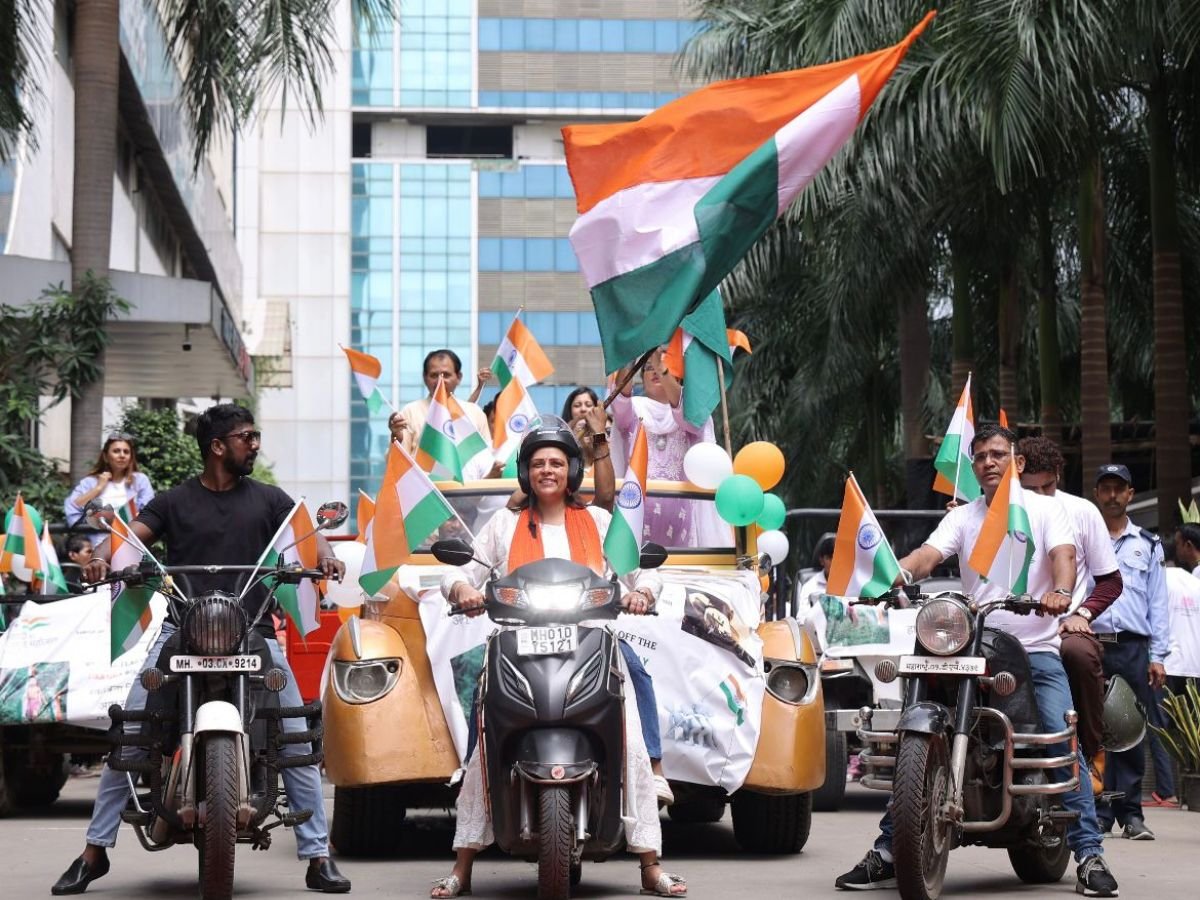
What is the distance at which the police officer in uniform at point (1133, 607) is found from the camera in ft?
37.9

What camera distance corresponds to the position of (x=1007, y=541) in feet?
28.1

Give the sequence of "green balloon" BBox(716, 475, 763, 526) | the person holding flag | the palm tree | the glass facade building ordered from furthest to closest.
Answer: the glass facade building
the palm tree
the person holding flag
"green balloon" BBox(716, 475, 763, 526)

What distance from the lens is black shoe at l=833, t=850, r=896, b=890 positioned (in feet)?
28.3

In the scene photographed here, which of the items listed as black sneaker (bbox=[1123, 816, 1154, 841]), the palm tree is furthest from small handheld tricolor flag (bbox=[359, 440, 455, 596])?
the palm tree

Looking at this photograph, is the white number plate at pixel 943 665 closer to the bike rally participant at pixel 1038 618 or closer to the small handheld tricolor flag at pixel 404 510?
the bike rally participant at pixel 1038 618

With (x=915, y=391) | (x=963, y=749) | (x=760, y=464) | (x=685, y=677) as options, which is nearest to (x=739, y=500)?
(x=685, y=677)

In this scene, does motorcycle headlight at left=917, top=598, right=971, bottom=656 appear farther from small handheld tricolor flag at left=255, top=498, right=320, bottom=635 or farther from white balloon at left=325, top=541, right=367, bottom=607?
white balloon at left=325, top=541, right=367, bottom=607

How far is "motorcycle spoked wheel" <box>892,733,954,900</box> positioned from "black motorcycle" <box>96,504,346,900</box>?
225 centimetres

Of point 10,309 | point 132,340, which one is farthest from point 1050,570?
point 132,340

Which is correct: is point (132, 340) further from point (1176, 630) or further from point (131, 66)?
point (1176, 630)

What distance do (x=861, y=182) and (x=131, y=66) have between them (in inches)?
510

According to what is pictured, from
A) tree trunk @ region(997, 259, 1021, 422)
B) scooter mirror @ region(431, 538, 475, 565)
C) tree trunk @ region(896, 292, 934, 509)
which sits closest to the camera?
scooter mirror @ region(431, 538, 475, 565)

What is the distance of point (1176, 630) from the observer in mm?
14078

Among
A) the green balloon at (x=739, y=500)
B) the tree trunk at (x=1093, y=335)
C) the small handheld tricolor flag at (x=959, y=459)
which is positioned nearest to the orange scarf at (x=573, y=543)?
the green balloon at (x=739, y=500)
